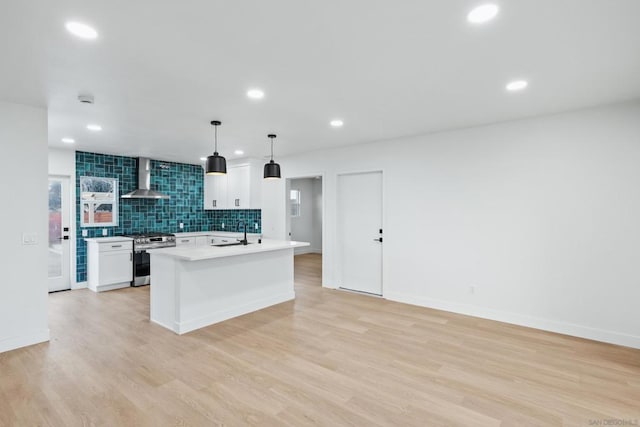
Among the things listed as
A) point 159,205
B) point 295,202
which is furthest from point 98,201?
point 295,202

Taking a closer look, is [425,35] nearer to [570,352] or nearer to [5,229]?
[570,352]

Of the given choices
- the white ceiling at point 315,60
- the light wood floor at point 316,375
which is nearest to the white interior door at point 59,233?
the light wood floor at point 316,375

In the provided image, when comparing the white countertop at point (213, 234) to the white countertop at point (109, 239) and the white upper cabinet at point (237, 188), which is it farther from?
the white countertop at point (109, 239)

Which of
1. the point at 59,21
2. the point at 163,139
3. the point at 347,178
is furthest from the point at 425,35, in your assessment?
the point at 163,139

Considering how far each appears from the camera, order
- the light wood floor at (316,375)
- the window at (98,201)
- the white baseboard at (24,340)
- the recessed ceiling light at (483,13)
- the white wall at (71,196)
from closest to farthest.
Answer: the recessed ceiling light at (483,13), the light wood floor at (316,375), the white baseboard at (24,340), the white wall at (71,196), the window at (98,201)

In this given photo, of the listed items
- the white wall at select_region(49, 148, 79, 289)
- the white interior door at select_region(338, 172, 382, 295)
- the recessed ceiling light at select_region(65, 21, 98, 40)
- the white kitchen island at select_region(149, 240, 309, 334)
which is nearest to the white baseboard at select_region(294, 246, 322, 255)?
the white interior door at select_region(338, 172, 382, 295)

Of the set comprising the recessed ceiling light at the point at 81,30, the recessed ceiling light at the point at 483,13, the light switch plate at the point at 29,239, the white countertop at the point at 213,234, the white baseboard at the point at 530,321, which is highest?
the recessed ceiling light at the point at 81,30

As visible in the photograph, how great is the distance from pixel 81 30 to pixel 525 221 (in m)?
4.66

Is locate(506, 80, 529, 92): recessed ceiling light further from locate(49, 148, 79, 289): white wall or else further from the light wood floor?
locate(49, 148, 79, 289): white wall

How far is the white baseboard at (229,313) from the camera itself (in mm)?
3809

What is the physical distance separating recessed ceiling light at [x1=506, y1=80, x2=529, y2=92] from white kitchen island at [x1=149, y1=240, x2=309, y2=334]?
3350 mm

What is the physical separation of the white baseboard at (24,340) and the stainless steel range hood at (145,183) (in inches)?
130

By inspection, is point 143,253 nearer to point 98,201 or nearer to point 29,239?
point 98,201

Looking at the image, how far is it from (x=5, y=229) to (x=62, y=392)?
1900 mm
